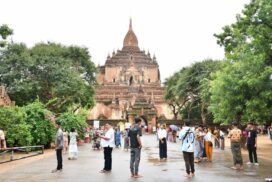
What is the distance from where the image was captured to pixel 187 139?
1234 centimetres

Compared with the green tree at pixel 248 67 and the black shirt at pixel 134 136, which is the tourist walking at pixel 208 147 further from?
the black shirt at pixel 134 136

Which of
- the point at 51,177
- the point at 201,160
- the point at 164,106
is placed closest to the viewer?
the point at 51,177

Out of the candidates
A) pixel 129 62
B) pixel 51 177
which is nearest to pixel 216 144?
pixel 51 177

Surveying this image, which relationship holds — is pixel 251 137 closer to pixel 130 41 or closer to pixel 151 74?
pixel 151 74

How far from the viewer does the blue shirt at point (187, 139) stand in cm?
1222

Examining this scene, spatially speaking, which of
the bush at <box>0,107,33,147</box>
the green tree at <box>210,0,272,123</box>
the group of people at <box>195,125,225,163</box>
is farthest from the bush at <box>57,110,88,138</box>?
the group of people at <box>195,125,225,163</box>

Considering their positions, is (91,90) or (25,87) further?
(91,90)

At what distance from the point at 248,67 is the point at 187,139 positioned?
1159cm

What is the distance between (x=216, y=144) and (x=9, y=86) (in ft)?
63.8

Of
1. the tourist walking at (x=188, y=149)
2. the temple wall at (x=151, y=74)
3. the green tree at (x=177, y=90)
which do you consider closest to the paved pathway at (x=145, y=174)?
the tourist walking at (x=188, y=149)

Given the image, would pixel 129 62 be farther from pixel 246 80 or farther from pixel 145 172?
pixel 145 172

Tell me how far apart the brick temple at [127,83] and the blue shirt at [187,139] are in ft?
196

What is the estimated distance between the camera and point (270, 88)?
21484mm

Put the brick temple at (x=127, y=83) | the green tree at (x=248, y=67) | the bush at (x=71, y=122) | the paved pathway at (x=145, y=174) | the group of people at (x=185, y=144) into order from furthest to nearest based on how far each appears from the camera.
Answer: the brick temple at (x=127, y=83) < the bush at (x=71, y=122) < the green tree at (x=248, y=67) < the group of people at (x=185, y=144) < the paved pathway at (x=145, y=174)
